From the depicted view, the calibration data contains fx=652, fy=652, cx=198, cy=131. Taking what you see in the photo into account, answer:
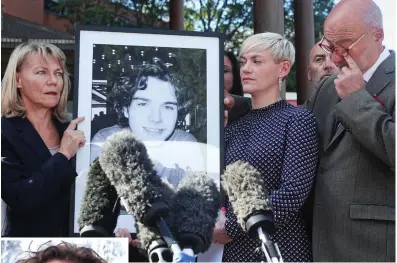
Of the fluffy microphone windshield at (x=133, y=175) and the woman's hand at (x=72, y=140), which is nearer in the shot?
the fluffy microphone windshield at (x=133, y=175)

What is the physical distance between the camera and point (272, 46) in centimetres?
235

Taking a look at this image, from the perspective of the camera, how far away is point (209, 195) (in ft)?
7.09

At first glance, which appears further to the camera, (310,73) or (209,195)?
(310,73)

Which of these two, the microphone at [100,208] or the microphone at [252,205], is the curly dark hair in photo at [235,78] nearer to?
the microphone at [252,205]

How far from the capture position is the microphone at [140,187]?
207cm

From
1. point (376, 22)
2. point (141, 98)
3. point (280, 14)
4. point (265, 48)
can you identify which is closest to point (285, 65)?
point (265, 48)

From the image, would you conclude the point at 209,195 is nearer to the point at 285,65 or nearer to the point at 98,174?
the point at 98,174

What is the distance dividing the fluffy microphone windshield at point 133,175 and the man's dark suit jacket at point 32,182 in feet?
0.53

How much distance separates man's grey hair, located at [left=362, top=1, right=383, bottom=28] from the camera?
230 cm

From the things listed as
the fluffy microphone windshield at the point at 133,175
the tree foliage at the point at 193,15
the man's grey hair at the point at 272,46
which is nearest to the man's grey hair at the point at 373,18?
the man's grey hair at the point at 272,46

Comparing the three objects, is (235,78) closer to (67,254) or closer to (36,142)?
(36,142)

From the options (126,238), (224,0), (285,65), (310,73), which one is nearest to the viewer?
(126,238)

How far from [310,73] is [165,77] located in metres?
1.47

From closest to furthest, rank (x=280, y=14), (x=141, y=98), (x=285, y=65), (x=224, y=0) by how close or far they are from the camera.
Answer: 1. (x=141, y=98)
2. (x=285, y=65)
3. (x=280, y=14)
4. (x=224, y=0)
